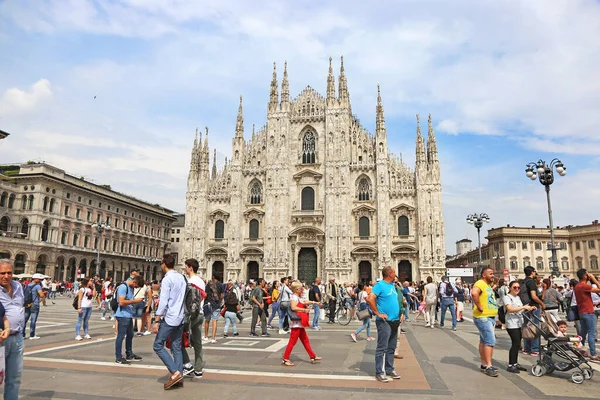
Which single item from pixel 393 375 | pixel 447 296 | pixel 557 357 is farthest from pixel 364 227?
pixel 393 375

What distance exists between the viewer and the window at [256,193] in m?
41.8

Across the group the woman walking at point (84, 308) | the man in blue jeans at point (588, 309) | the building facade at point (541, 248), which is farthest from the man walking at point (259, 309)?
the building facade at point (541, 248)

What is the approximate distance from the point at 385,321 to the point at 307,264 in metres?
33.2

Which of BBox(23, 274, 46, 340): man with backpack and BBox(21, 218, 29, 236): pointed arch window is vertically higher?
BBox(21, 218, 29, 236): pointed arch window

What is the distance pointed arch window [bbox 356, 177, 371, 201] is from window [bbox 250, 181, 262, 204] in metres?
9.72

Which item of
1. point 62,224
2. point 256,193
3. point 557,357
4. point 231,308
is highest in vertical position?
point 256,193

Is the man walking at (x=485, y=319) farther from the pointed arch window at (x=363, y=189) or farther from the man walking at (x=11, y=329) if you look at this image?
the pointed arch window at (x=363, y=189)

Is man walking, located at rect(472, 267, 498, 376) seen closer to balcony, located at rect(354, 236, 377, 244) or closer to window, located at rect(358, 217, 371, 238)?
balcony, located at rect(354, 236, 377, 244)

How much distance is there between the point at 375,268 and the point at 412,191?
7732 mm

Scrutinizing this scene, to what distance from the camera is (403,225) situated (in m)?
38.2

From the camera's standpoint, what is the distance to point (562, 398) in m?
5.71

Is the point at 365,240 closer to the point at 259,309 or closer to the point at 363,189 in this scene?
the point at 363,189

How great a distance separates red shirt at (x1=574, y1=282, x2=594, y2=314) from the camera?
8312 millimetres

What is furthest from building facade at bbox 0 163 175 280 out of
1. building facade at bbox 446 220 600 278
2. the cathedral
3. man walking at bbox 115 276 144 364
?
building facade at bbox 446 220 600 278
